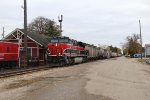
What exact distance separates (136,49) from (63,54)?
10910 centimetres

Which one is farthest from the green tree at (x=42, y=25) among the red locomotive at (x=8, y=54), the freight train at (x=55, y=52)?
the red locomotive at (x=8, y=54)

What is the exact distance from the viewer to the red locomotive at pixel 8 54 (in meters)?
34.2

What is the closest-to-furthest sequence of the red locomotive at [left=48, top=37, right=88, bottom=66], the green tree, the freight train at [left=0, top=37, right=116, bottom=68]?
the freight train at [left=0, top=37, right=116, bottom=68] < the red locomotive at [left=48, top=37, right=88, bottom=66] < the green tree

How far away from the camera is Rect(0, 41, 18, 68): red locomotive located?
34219 millimetres

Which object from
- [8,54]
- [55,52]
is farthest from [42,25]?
[8,54]

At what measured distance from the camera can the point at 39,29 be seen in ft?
326

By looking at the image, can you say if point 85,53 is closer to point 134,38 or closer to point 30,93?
point 30,93

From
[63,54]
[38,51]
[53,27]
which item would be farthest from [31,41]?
[53,27]

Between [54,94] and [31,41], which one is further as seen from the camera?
[31,41]

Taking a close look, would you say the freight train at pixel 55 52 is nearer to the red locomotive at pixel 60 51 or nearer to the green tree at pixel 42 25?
the red locomotive at pixel 60 51

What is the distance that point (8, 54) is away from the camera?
35.5 m

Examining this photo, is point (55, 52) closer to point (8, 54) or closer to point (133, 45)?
point (8, 54)

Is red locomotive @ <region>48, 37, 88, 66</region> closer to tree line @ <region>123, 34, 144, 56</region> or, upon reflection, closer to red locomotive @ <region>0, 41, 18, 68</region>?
red locomotive @ <region>0, 41, 18, 68</region>

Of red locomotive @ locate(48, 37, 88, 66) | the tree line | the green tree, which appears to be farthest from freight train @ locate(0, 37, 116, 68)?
the tree line
